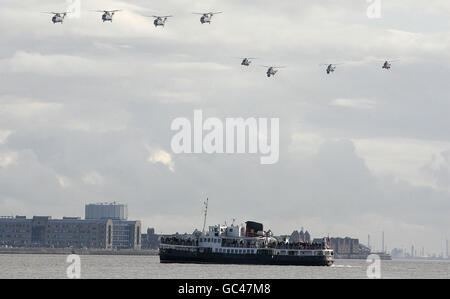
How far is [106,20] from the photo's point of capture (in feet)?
547
